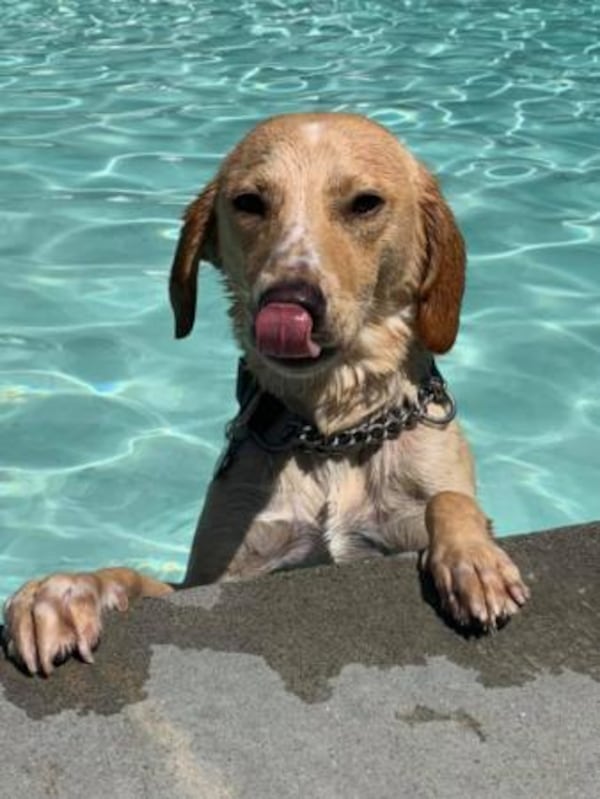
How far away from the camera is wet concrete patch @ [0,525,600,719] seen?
105 inches

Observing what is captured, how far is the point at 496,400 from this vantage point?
627 centimetres

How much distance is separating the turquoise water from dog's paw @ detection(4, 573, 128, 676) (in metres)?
2.37

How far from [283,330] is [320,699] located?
0.82m

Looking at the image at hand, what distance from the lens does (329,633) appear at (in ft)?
9.30

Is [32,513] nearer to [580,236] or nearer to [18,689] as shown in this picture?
[18,689]

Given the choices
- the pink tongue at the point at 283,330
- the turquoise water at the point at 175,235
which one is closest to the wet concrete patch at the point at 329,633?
the pink tongue at the point at 283,330

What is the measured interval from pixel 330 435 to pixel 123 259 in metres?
4.30

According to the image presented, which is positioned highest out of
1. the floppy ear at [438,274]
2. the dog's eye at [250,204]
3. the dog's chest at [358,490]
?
the dog's eye at [250,204]

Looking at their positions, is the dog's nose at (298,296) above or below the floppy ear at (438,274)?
above

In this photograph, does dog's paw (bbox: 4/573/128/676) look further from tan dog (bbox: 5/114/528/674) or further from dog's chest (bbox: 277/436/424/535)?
dog's chest (bbox: 277/436/424/535)

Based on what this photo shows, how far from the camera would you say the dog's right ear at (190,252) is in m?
3.65

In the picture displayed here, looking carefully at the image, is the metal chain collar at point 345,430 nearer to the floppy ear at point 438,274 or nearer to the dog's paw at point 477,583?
the floppy ear at point 438,274

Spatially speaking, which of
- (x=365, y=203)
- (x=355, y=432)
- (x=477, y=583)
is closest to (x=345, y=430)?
(x=355, y=432)

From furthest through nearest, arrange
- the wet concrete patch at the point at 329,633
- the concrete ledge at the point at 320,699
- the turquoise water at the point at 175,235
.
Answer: the turquoise water at the point at 175,235 → the wet concrete patch at the point at 329,633 → the concrete ledge at the point at 320,699
